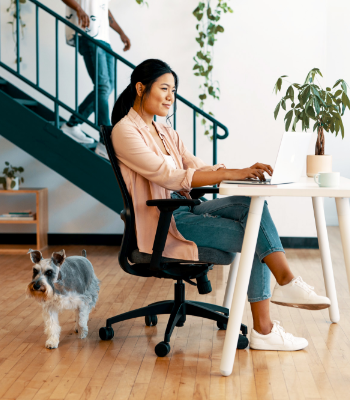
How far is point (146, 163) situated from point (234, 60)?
2730 millimetres

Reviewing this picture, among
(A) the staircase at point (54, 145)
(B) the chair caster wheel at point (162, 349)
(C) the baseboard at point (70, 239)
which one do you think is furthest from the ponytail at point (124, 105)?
(C) the baseboard at point (70, 239)

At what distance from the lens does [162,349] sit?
6.61ft

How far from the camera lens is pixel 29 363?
1975 mm

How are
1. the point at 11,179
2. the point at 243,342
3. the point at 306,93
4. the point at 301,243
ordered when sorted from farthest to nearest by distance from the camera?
1. the point at 301,243
2. the point at 11,179
3. the point at 306,93
4. the point at 243,342

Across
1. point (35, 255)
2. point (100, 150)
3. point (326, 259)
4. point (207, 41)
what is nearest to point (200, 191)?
point (326, 259)

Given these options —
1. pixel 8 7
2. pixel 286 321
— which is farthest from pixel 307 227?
pixel 8 7

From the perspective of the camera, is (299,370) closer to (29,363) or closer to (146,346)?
(146,346)

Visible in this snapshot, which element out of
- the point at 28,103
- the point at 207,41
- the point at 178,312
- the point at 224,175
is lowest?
the point at 178,312

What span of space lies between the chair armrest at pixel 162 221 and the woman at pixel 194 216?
53mm

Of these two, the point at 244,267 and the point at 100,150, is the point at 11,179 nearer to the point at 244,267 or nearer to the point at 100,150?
the point at 100,150

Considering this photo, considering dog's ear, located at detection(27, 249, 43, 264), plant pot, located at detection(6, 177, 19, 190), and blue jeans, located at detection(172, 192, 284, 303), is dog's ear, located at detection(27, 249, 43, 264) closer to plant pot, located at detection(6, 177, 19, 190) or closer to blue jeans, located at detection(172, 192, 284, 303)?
blue jeans, located at detection(172, 192, 284, 303)

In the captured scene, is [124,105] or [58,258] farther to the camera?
[124,105]

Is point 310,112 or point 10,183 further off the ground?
point 310,112

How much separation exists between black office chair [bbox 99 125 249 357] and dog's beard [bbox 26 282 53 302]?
0.32m
